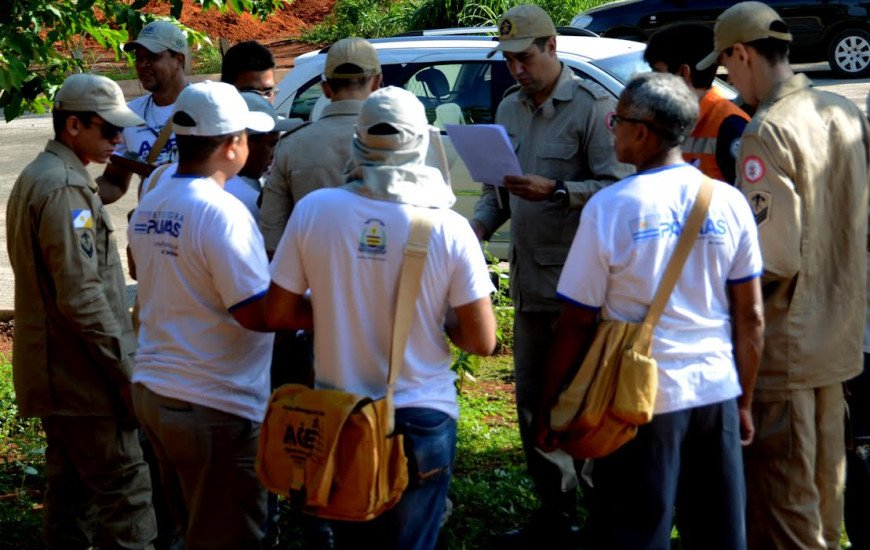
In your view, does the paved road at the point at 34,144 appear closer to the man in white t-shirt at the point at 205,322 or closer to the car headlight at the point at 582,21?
the car headlight at the point at 582,21

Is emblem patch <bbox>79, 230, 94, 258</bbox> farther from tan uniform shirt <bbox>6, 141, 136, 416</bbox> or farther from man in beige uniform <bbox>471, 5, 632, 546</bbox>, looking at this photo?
man in beige uniform <bbox>471, 5, 632, 546</bbox>

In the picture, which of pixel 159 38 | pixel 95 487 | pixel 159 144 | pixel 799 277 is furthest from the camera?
pixel 159 38

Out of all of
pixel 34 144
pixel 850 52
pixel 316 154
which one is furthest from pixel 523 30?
pixel 34 144

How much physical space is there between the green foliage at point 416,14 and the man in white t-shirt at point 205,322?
14436 mm

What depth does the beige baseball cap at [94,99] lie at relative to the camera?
4281 millimetres

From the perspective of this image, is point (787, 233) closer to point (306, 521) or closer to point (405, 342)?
point (405, 342)

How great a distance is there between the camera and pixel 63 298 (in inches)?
163

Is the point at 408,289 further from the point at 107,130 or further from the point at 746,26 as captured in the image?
the point at 107,130

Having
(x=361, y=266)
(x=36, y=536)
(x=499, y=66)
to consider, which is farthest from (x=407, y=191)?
(x=499, y=66)

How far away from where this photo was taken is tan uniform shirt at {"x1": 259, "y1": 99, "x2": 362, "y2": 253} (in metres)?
4.61

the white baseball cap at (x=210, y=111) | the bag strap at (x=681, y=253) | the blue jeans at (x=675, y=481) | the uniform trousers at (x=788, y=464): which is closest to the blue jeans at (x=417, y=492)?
the blue jeans at (x=675, y=481)

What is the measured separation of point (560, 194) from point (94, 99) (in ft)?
6.06

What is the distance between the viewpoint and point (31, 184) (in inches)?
166

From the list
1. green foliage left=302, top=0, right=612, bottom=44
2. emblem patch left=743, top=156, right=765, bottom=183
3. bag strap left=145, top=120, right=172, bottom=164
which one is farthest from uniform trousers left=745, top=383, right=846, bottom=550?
green foliage left=302, top=0, right=612, bottom=44
